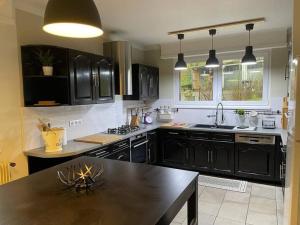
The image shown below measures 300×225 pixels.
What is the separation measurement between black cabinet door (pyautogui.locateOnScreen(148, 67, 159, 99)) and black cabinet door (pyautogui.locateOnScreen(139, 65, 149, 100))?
0.42 feet

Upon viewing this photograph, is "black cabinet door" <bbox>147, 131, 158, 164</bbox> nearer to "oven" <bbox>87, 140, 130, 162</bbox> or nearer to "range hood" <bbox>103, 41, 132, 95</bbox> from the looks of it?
"oven" <bbox>87, 140, 130, 162</bbox>

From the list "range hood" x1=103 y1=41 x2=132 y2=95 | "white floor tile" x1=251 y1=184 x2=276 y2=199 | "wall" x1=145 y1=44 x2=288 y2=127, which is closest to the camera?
"white floor tile" x1=251 y1=184 x2=276 y2=199

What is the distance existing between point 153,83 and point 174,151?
1.50 meters

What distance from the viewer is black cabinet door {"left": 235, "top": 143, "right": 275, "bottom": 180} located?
3.74 metres

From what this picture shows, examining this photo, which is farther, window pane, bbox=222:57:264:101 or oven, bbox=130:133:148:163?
window pane, bbox=222:57:264:101

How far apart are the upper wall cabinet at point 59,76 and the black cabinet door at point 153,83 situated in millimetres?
1636

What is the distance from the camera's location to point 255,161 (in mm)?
3846

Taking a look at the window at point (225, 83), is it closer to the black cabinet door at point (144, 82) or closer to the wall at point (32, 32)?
the black cabinet door at point (144, 82)

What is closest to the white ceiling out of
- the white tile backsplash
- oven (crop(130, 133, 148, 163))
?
the white tile backsplash

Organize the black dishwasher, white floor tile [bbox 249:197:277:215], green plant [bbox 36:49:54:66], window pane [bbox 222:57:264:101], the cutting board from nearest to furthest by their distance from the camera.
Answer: green plant [bbox 36:49:54:66] → white floor tile [bbox 249:197:277:215] → the cutting board → the black dishwasher → window pane [bbox 222:57:264:101]

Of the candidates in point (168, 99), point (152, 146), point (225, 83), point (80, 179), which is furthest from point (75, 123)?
point (225, 83)

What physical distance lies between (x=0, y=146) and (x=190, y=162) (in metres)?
3.07

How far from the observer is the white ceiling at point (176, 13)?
107 inches

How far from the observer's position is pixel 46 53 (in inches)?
108
